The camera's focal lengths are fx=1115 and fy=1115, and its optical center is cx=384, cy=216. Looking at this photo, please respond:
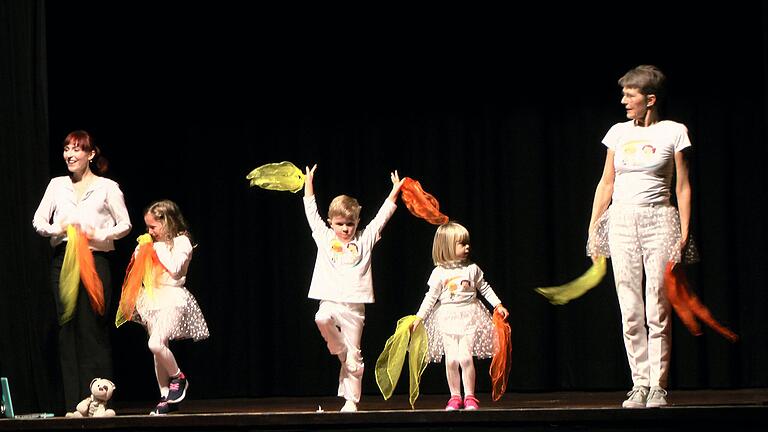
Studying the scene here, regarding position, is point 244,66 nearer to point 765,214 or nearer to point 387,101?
point 387,101

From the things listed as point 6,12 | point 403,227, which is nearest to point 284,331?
point 403,227

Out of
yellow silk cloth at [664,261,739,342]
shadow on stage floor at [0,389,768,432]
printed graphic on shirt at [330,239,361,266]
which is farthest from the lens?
printed graphic on shirt at [330,239,361,266]

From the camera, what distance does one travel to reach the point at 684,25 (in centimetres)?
745

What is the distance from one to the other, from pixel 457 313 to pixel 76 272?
1.90 metres

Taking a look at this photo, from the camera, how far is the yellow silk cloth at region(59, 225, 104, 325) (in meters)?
5.51

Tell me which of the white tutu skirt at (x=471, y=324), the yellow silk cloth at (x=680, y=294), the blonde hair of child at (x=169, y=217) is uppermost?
the blonde hair of child at (x=169, y=217)

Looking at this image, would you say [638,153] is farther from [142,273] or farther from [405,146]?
[405,146]

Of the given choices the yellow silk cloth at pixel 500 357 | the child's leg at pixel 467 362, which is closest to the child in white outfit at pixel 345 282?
the child's leg at pixel 467 362

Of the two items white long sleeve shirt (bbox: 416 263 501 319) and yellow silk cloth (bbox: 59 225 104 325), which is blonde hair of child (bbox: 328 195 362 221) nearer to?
white long sleeve shirt (bbox: 416 263 501 319)

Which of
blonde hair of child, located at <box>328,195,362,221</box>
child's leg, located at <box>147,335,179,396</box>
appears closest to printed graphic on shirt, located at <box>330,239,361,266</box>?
blonde hair of child, located at <box>328,195,362,221</box>

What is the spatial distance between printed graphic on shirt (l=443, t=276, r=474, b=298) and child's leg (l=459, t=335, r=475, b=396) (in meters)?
0.23

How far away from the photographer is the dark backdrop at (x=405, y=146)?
7414mm

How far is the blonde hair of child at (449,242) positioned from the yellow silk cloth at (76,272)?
5.61 feet

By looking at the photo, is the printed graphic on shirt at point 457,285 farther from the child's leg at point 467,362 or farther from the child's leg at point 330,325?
the child's leg at point 330,325
